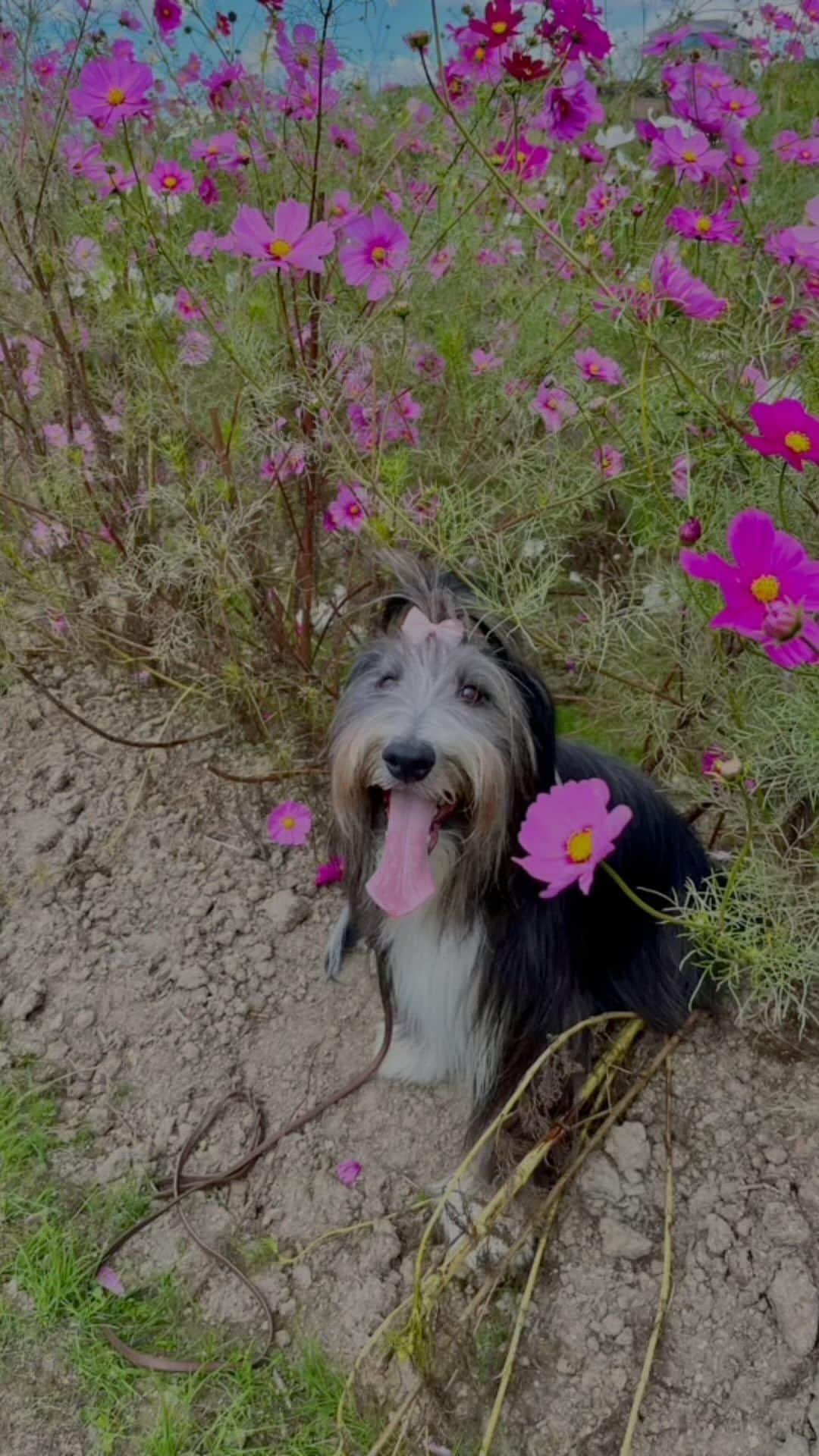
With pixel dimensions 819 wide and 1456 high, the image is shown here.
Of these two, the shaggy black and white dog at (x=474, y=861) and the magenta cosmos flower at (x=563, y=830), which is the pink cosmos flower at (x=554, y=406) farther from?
the magenta cosmos flower at (x=563, y=830)

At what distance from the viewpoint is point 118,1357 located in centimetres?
221

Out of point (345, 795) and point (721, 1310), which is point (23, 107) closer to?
point (345, 795)

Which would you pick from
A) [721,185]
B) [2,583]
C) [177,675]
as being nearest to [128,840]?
[177,675]

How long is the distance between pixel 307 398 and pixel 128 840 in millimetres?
1440

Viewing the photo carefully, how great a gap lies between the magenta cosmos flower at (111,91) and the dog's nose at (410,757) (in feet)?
4.66

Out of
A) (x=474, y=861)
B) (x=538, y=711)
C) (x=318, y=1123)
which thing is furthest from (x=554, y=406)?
(x=318, y=1123)

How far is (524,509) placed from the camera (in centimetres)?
252

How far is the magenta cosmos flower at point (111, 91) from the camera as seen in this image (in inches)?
87.7

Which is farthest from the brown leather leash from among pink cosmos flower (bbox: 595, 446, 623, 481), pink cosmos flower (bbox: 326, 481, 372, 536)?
pink cosmos flower (bbox: 595, 446, 623, 481)

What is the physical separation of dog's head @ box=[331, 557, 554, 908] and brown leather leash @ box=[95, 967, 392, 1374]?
65 centimetres

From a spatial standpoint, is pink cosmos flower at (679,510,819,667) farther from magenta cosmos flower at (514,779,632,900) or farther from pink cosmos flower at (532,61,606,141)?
pink cosmos flower at (532,61,606,141)

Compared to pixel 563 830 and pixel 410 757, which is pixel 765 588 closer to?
pixel 563 830

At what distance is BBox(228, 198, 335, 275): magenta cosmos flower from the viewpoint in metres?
2.02

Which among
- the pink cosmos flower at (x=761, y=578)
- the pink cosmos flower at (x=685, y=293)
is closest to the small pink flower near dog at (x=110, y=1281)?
the pink cosmos flower at (x=761, y=578)
